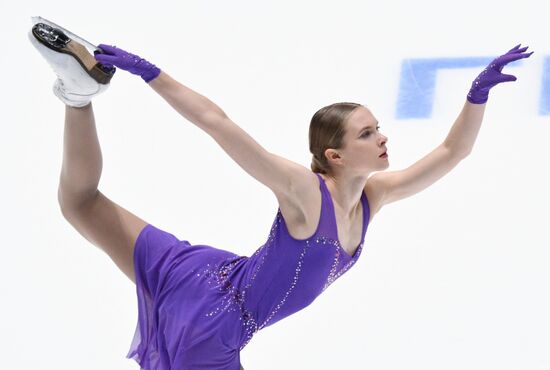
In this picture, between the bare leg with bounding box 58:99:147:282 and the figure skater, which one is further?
the bare leg with bounding box 58:99:147:282

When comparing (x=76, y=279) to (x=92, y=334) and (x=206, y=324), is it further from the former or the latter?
(x=206, y=324)

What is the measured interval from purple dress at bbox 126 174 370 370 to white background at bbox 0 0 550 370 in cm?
55

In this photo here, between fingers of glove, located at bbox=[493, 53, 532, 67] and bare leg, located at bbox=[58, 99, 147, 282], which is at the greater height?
fingers of glove, located at bbox=[493, 53, 532, 67]

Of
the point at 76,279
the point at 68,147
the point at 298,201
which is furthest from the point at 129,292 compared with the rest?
the point at 298,201

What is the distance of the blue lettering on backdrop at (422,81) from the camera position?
483 cm

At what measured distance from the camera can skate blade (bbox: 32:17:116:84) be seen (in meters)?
3.23

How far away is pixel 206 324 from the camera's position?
333 centimetres

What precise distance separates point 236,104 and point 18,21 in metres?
1.71

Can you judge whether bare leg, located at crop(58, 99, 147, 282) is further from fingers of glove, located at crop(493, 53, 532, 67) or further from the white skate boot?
fingers of glove, located at crop(493, 53, 532, 67)

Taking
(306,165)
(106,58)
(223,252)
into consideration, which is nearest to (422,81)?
(306,165)

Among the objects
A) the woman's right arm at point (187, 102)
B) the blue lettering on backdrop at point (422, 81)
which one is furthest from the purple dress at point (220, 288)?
the blue lettering on backdrop at point (422, 81)

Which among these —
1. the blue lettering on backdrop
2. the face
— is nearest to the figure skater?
the face

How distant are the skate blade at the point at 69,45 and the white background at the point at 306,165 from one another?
1.26 metres

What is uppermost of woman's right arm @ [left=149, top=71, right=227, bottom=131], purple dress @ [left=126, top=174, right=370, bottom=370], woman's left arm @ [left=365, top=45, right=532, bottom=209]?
woman's right arm @ [left=149, top=71, right=227, bottom=131]
